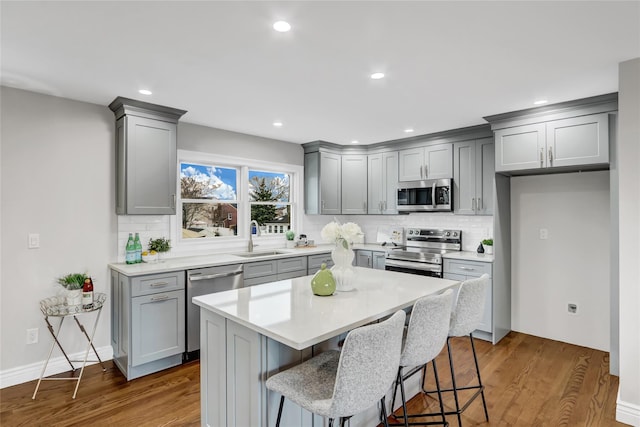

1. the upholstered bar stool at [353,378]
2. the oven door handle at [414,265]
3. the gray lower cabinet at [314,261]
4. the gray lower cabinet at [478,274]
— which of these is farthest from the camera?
the gray lower cabinet at [314,261]

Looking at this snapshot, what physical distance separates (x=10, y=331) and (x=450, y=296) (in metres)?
3.45

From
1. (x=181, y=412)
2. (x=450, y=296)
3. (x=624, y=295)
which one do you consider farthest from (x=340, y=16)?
(x=181, y=412)

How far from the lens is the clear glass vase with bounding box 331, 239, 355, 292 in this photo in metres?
2.38

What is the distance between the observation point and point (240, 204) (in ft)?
14.9

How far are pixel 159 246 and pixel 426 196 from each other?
3.24m

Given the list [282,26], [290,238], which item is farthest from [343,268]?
[290,238]

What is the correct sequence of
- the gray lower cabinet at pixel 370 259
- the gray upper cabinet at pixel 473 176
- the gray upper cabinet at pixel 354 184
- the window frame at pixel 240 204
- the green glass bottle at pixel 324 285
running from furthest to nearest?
the gray upper cabinet at pixel 354 184
the gray lower cabinet at pixel 370 259
the gray upper cabinet at pixel 473 176
the window frame at pixel 240 204
the green glass bottle at pixel 324 285

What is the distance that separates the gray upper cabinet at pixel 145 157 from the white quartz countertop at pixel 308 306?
64.9 inches

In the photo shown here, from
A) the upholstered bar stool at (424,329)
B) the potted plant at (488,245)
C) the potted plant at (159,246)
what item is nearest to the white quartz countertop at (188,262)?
the potted plant at (159,246)

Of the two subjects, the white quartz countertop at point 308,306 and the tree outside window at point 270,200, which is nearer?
the white quartz countertop at point 308,306

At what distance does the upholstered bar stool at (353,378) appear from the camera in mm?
1401

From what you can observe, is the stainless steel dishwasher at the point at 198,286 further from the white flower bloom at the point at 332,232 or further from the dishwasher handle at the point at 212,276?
the white flower bloom at the point at 332,232

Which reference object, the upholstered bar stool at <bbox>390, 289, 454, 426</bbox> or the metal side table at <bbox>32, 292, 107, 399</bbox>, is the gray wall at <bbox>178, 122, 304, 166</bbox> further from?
the upholstered bar stool at <bbox>390, 289, 454, 426</bbox>

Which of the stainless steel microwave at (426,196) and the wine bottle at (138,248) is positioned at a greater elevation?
the stainless steel microwave at (426,196)
